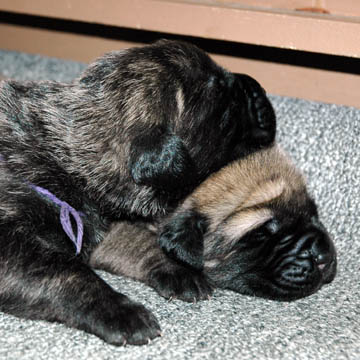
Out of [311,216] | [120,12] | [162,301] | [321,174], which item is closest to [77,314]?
[162,301]

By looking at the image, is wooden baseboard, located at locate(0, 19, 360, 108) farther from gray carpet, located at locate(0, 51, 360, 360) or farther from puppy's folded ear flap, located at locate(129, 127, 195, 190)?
puppy's folded ear flap, located at locate(129, 127, 195, 190)

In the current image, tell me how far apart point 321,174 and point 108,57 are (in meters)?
1.30

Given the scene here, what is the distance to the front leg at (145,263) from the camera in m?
2.89

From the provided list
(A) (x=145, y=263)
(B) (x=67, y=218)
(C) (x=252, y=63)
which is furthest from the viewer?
(C) (x=252, y=63)

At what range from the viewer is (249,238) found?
2902mm

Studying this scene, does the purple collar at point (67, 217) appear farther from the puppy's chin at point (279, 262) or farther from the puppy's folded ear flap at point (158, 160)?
the puppy's chin at point (279, 262)

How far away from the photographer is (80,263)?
2732 millimetres

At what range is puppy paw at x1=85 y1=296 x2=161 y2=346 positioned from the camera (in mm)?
2502

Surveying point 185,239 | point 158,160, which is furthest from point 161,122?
point 185,239

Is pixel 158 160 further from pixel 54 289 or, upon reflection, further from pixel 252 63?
pixel 252 63

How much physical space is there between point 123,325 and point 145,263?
54 centimetres

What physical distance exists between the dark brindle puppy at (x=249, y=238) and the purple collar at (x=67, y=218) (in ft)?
0.92

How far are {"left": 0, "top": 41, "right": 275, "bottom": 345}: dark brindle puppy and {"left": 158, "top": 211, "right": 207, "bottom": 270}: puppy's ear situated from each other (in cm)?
3

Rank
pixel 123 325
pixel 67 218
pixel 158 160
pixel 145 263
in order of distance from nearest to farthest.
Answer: pixel 123 325
pixel 158 160
pixel 67 218
pixel 145 263
